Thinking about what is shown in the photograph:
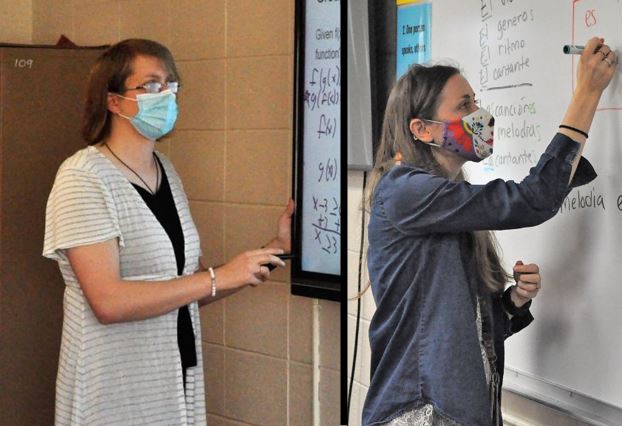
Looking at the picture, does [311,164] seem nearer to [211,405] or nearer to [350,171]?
[350,171]

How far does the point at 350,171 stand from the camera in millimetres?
1702

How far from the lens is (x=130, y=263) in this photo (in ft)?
6.60

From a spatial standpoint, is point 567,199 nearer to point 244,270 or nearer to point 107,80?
point 244,270

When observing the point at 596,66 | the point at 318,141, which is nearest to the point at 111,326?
the point at 318,141

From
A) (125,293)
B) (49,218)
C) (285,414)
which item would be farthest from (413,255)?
(285,414)

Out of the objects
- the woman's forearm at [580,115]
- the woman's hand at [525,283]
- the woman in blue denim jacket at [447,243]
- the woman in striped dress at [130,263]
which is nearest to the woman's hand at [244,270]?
the woman in striped dress at [130,263]

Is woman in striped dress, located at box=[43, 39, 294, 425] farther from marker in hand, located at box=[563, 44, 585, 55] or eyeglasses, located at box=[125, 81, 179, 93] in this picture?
marker in hand, located at box=[563, 44, 585, 55]

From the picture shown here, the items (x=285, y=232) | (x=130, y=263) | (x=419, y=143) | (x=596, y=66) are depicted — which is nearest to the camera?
(x=596, y=66)

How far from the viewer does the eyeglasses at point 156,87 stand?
2.12 meters

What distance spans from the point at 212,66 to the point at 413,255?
127 cm

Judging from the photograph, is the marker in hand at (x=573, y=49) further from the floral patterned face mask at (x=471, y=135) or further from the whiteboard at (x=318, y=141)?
the whiteboard at (x=318, y=141)

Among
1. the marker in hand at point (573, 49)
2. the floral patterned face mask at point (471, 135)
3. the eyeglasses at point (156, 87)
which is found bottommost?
the floral patterned face mask at point (471, 135)

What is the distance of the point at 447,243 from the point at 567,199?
0.72ft

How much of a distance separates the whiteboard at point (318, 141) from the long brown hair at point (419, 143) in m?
0.58
